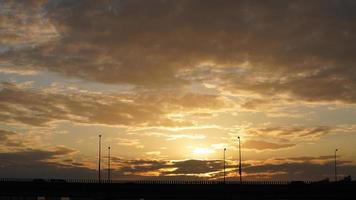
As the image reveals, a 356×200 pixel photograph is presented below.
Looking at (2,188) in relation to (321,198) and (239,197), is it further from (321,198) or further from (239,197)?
(321,198)

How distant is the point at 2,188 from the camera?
388ft

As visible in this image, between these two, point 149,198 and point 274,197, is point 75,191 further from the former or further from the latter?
point 274,197

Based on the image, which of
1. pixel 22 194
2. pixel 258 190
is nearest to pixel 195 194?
pixel 258 190

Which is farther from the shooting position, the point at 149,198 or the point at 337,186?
the point at 149,198

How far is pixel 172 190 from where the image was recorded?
123 m

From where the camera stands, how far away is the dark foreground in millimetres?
119688

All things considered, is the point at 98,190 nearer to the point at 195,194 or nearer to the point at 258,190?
the point at 195,194

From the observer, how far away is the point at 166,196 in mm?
125438

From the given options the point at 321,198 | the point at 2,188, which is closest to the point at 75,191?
the point at 2,188

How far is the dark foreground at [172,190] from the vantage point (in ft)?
393

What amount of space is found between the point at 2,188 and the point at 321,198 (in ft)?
240

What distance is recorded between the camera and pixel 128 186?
123 metres

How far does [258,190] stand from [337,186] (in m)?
17.9

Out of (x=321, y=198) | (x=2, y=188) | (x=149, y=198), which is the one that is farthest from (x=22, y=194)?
(x=321, y=198)
